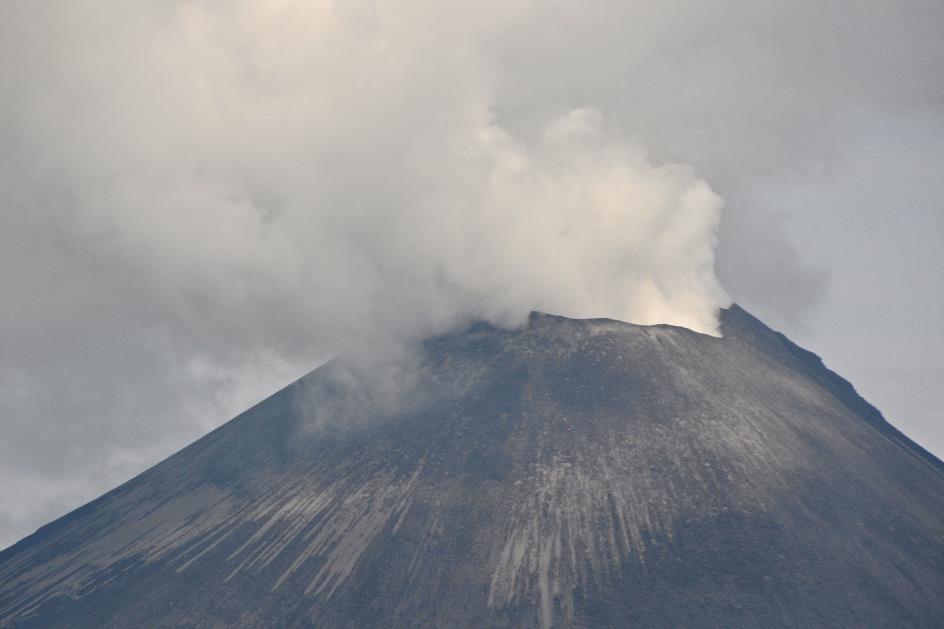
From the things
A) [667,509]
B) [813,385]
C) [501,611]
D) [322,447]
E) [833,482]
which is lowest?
[501,611]

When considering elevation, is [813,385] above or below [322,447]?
above

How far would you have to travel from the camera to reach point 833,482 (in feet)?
252

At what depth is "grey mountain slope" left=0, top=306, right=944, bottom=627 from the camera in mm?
65062

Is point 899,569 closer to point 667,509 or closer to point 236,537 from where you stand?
point 667,509

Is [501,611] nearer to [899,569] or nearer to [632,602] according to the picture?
[632,602]

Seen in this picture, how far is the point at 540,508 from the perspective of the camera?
7462 cm

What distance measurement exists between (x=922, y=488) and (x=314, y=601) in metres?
55.1

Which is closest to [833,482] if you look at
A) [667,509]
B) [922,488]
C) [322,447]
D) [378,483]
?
[922,488]

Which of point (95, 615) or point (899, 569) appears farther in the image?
point (95, 615)

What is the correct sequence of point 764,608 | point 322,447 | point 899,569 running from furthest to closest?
point 322,447 < point 899,569 < point 764,608

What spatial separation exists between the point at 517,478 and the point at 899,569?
30801 millimetres

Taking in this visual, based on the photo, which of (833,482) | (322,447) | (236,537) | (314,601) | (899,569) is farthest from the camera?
(322,447)

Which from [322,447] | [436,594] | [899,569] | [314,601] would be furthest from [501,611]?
[322,447]

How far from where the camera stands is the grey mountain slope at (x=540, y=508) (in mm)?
65062
